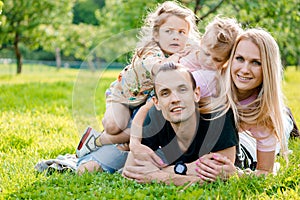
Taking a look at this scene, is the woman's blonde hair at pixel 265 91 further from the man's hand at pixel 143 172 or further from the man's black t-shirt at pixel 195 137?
the man's hand at pixel 143 172

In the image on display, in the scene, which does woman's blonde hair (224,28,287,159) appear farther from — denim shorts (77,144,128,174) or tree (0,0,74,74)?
tree (0,0,74,74)

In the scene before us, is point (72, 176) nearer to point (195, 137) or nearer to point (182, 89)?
point (195, 137)

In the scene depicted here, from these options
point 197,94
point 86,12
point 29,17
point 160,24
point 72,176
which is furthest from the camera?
point 86,12

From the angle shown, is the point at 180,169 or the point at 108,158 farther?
the point at 108,158

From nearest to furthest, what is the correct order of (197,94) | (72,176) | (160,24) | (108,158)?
(197,94)
(72,176)
(108,158)
(160,24)

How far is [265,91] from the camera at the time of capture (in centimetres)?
407

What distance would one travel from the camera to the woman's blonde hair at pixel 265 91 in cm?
405

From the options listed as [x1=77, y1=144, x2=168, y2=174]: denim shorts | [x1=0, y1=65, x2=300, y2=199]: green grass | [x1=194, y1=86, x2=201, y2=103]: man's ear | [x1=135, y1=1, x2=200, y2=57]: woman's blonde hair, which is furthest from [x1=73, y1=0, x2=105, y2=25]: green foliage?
[x1=194, y1=86, x2=201, y2=103]: man's ear

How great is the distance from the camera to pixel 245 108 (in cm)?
419

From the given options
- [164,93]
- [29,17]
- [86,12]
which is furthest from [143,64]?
[86,12]

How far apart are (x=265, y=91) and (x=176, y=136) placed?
81cm

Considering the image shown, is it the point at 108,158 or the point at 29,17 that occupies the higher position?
the point at 29,17

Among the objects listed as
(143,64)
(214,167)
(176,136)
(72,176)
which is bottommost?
(72,176)

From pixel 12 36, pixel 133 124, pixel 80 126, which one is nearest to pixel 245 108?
pixel 133 124
